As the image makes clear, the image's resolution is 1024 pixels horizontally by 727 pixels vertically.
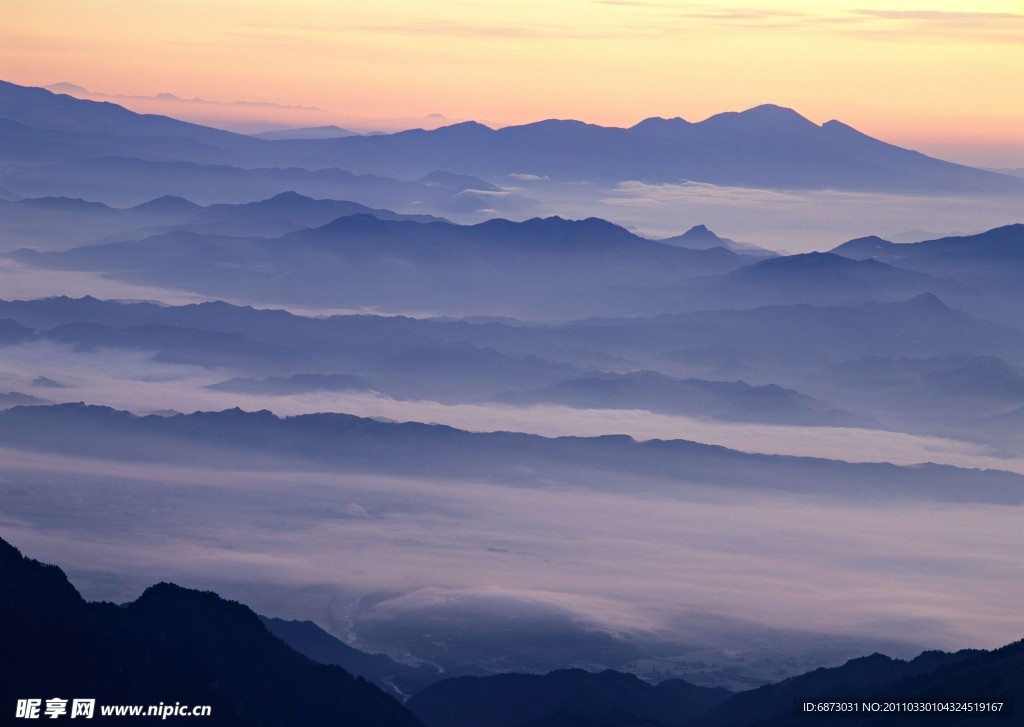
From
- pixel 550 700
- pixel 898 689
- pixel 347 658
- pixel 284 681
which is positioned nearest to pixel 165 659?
pixel 284 681

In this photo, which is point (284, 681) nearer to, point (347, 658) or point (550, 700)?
point (550, 700)

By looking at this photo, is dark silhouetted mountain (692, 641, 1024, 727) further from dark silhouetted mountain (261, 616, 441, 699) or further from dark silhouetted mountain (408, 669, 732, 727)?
dark silhouetted mountain (261, 616, 441, 699)

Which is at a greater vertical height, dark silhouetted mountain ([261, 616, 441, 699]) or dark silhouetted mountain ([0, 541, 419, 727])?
dark silhouetted mountain ([261, 616, 441, 699])

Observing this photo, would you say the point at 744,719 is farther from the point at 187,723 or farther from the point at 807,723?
the point at 187,723

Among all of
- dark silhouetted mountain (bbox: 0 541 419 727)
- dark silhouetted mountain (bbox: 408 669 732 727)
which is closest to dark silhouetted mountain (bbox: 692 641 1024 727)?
dark silhouetted mountain (bbox: 408 669 732 727)

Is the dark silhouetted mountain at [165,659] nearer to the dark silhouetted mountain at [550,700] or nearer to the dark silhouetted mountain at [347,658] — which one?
the dark silhouetted mountain at [550,700]

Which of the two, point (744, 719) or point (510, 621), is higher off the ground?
point (510, 621)

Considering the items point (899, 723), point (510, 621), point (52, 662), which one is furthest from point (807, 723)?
point (510, 621)
